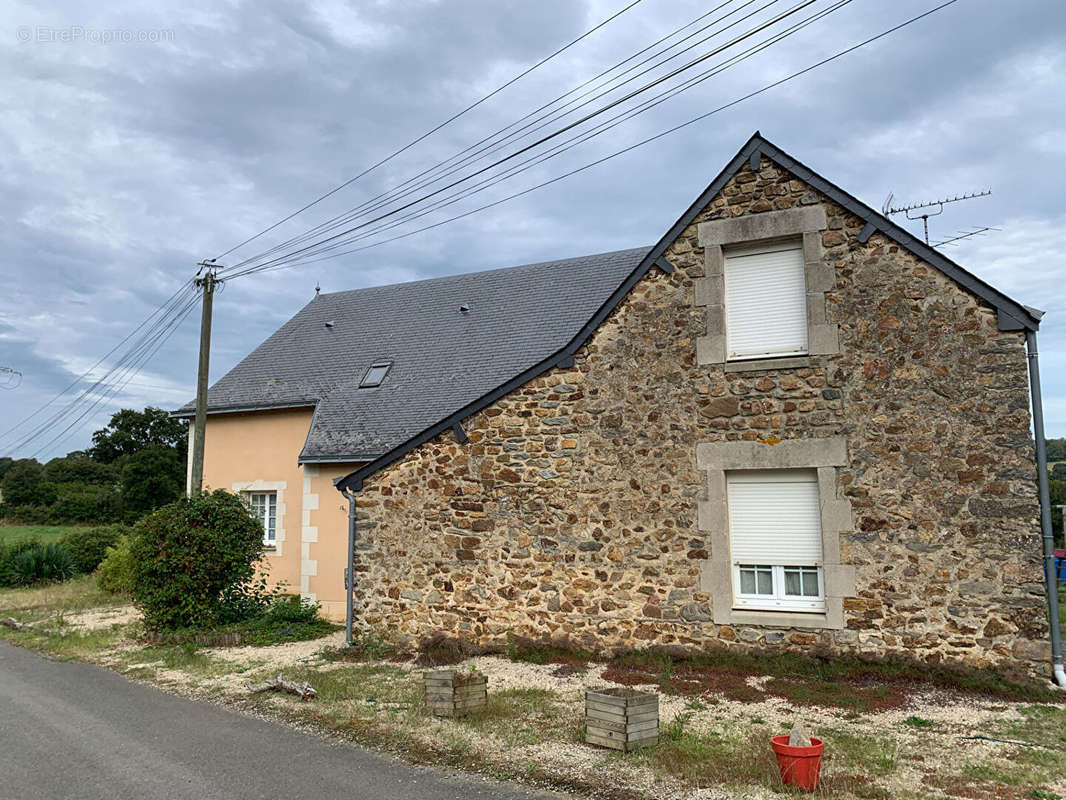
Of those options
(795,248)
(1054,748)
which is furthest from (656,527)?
(1054,748)

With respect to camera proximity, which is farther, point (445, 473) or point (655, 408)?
point (445, 473)

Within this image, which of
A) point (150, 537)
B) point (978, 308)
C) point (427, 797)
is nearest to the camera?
point (427, 797)

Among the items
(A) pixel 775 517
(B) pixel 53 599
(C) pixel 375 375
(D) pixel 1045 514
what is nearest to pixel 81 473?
(B) pixel 53 599

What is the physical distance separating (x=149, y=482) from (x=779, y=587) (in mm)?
38517

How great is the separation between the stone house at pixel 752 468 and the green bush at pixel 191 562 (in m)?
3.04

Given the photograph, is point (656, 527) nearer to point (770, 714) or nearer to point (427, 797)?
point (770, 714)

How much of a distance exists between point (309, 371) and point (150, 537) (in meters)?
5.97

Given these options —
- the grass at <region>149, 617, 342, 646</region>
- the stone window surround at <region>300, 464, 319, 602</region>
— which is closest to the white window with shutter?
the grass at <region>149, 617, 342, 646</region>

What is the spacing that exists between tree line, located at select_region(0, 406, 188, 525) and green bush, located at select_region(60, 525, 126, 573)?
8783 mm

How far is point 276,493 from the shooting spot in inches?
637

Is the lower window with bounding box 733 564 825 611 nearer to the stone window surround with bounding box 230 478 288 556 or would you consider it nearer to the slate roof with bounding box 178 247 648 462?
the slate roof with bounding box 178 247 648 462

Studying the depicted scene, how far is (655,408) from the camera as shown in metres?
9.23

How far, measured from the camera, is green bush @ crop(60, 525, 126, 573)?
2213 cm

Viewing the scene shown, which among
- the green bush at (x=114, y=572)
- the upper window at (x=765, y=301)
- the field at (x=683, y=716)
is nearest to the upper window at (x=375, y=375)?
the field at (x=683, y=716)
